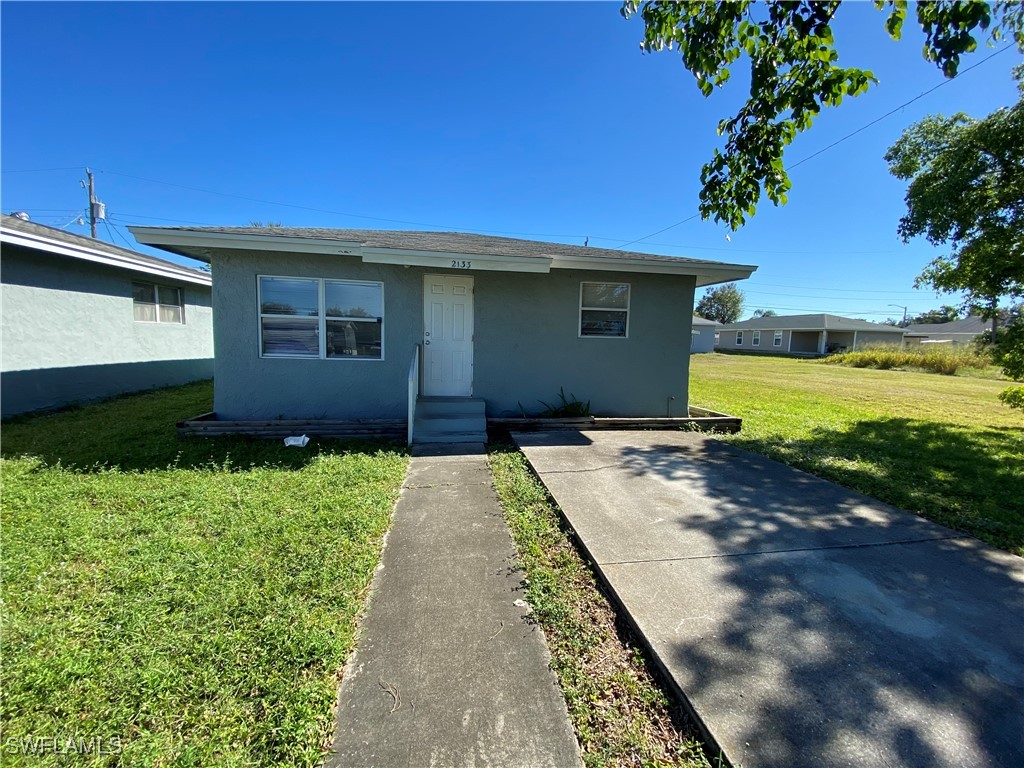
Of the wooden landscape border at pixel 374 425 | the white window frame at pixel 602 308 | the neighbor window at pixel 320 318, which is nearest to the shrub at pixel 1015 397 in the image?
the wooden landscape border at pixel 374 425

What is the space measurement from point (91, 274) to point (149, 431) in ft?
16.6

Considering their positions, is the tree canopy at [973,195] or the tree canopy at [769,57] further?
the tree canopy at [973,195]

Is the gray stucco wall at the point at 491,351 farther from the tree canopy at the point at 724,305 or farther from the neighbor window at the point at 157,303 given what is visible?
the tree canopy at the point at 724,305

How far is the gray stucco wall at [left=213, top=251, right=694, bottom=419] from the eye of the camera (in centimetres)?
662

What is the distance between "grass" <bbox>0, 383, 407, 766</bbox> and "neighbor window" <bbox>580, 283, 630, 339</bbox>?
4.57 metres

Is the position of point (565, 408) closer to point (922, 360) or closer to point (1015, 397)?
point (1015, 397)

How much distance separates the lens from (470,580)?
287cm

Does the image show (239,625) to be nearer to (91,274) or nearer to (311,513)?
(311,513)

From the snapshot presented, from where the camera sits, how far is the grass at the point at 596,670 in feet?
5.55

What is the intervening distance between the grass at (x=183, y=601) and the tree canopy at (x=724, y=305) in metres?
62.8

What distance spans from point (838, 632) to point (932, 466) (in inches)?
203

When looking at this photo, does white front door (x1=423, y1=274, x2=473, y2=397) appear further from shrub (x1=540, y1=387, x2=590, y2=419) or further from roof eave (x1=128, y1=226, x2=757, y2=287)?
shrub (x1=540, y1=387, x2=590, y2=419)

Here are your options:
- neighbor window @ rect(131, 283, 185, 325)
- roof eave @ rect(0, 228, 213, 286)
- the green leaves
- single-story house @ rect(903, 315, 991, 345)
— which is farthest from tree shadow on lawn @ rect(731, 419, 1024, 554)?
single-story house @ rect(903, 315, 991, 345)

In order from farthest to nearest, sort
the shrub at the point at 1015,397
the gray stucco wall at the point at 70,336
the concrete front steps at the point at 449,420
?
the shrub at the point at 1015,397, the gray stucco wall at the point at 70,336, the concrete front steps at the point at 449,420
